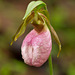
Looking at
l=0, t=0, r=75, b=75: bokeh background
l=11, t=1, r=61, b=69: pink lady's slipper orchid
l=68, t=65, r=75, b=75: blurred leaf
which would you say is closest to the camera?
l=11, t=1, r=61, b=69: pink lady's slipper orchid

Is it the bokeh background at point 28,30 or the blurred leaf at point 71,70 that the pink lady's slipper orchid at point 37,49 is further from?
the blurred leaf at point 71,70

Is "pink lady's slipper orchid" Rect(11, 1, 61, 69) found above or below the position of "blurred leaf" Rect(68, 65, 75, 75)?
above

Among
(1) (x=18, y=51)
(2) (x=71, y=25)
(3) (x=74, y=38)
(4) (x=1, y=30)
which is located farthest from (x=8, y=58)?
(2) (x=71, y=25)

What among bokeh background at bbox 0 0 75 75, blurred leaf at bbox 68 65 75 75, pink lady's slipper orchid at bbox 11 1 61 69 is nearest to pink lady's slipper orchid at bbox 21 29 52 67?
pink lady's slipper orchid at bbox 11 1 61 69

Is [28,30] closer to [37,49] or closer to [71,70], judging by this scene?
[71,70]

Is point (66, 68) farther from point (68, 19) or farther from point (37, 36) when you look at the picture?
point (37, 36)

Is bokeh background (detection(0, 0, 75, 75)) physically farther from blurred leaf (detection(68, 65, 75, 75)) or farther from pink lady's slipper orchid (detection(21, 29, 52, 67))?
pink lady's slipper orchid (detection(21, 29, 52, 67))
